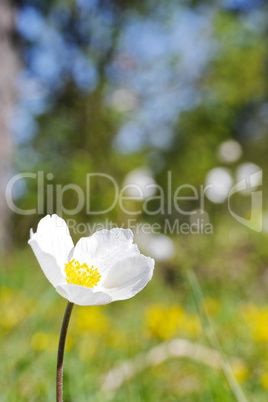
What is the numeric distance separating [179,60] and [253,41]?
128cm

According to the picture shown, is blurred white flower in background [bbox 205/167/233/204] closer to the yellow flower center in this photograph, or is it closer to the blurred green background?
the blurred green background

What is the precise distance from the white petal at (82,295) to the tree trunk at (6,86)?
12.0 ft

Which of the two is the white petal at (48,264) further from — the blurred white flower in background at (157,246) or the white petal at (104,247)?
the blurred white flower in background at (157,246)

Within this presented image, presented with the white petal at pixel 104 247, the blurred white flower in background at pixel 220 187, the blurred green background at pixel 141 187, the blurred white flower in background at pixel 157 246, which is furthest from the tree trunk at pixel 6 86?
the white petal at pixel 104 247

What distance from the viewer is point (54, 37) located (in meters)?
7.71

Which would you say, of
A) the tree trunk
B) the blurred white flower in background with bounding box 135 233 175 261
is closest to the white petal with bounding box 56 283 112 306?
the blurred white flower in background with bounding box 135 233 175 261

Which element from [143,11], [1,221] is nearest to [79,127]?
[143,11]

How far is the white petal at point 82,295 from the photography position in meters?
0.42

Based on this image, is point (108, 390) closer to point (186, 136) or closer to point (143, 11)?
point (143, 11)

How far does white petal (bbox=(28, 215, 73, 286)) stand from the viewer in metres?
0.42

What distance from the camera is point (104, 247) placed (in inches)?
20.1

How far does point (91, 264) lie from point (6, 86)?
3.79 meters

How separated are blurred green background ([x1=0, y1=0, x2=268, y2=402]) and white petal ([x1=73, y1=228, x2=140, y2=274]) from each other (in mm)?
188

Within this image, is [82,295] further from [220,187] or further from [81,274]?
[220,187]
